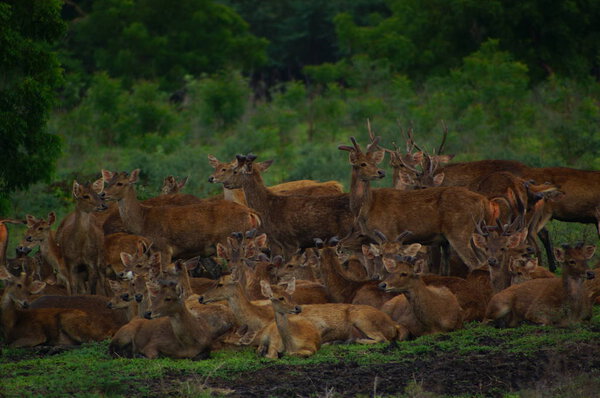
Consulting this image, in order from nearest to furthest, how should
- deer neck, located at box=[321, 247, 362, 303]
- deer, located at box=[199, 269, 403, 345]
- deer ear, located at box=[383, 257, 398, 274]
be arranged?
deer, located at box=[199, 269, 403, 345] → deer ear, located at box=[383, 257, 398, 274] → deer neck, located at box=[321, 247, 362, 303]

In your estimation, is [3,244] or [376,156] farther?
[3,244]

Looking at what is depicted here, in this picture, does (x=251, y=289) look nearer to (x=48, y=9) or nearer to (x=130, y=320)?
(x=130, y=320)

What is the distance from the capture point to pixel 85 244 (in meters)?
14.9

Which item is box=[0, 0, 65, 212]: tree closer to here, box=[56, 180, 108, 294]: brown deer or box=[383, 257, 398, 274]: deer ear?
box=[56, 180, 108, 294]: brown deer

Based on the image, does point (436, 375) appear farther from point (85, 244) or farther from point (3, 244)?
point (3, 244)

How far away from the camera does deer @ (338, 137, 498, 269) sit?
14.4 meters

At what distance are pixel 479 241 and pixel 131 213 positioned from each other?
482 cm

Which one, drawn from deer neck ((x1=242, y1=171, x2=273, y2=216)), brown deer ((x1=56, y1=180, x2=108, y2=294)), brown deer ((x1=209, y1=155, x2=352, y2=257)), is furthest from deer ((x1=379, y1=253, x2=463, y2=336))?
brown deer ((x1=56, y1=180, x2=108, y2=294))

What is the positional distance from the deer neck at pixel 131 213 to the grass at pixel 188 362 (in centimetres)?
305

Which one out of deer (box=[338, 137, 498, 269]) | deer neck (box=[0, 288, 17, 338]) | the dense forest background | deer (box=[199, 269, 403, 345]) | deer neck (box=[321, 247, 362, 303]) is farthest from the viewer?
the dense forest background

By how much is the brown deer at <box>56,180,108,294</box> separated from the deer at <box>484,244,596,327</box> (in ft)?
17.6

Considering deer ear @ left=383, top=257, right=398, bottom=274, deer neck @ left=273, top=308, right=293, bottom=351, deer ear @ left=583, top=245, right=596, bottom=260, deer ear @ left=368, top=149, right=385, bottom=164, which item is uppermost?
deer ear @ left=368, top=149, right=385, bottom=164

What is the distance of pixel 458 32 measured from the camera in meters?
36.8

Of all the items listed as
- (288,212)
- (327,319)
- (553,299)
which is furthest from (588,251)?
(288,212)
